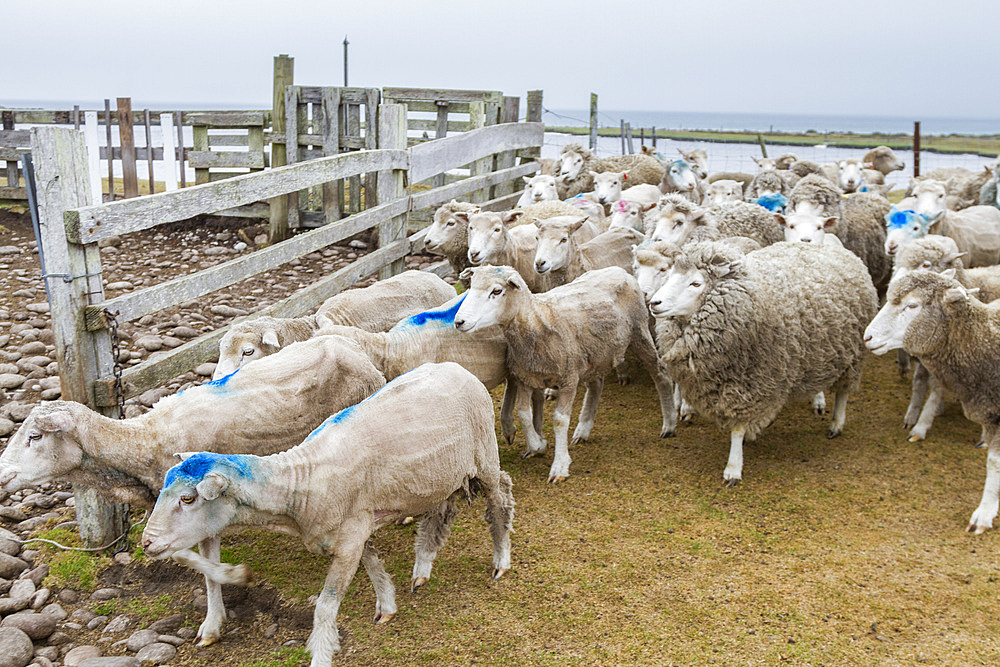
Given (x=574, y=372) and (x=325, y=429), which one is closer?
(x=325, y=429)

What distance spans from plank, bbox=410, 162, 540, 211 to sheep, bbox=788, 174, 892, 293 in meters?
4.07

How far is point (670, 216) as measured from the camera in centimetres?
818

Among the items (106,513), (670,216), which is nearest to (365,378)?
(106,513)

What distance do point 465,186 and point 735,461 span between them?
5.92 meters

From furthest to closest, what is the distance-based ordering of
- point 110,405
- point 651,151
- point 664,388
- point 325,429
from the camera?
point 651,151
point 664,388
point 110,405
point 325,429

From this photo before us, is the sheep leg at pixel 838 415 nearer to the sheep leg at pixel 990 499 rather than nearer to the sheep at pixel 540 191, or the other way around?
the sheep leg at pixel 990 499

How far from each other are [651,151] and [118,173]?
52.6 feet

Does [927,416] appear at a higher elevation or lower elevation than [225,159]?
lower

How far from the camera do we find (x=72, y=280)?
15.4 ft

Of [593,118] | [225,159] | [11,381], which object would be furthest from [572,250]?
[593,118]

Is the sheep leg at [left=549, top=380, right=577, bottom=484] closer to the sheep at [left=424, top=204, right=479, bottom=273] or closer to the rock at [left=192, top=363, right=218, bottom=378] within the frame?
the sheep at [left=424, top=204, right=479, bottom=273]

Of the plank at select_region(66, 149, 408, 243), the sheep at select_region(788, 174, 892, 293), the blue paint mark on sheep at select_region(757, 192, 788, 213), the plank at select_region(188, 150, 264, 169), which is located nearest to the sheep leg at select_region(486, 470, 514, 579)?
the plank at select_region(66, 149, 408, 243)

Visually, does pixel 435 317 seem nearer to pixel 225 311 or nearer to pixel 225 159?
pixel 225 311

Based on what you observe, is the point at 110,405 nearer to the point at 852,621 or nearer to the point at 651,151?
the point at 852,621
